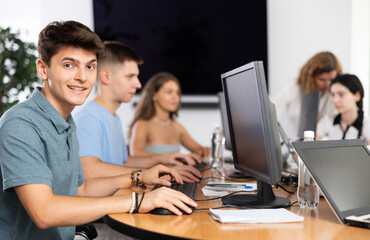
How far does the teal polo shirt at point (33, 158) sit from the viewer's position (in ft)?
3.76

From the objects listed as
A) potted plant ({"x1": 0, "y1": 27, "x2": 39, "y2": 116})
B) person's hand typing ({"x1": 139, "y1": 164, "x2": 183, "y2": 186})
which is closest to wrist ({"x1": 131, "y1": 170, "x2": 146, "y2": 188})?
person's hand typing ({"x1": 139, "y1": 164, "x2": 183, "y2": 186})

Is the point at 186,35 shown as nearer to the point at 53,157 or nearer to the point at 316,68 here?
the point at 316,68

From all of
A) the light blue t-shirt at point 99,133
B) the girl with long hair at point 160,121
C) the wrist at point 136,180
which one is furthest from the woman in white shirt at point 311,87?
the wrist at point 136,180

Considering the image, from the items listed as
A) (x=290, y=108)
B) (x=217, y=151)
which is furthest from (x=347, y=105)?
(x=217, y=151)

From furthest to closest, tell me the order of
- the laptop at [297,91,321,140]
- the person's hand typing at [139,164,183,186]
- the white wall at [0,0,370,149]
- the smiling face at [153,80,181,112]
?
the white wall at [0,0,370,149] → the smiling face at [153,80,181,112] → the laptop at [297,91,321,140] → the person's hand typing at [139,164,183,186]

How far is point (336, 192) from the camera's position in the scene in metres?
1.15

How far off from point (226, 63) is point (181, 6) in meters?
0.78

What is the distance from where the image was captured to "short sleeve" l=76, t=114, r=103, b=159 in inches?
76.1

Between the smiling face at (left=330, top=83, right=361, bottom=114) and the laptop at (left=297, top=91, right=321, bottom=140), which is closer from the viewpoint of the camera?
the laptop at (left=297, top=91, right=321, bottom=140)

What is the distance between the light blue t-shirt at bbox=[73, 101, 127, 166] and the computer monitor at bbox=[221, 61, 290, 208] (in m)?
0.73

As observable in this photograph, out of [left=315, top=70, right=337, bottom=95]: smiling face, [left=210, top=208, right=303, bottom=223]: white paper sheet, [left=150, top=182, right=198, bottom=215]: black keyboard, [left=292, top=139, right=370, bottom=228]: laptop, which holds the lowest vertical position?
[left=150, top=182, right=198, bottom=215]: black keyboard

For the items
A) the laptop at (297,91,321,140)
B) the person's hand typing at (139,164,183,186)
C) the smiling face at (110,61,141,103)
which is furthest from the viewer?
the smiling face at (110,61,141,103)

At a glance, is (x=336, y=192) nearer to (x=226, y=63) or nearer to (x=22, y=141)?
(x=22, y=141)

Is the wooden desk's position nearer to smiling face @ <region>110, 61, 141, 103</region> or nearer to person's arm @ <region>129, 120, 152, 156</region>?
smiling face @ <region>110, 61, 141, 103</region>
